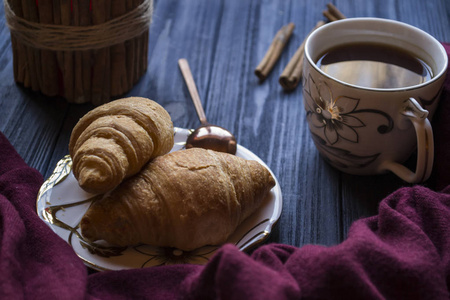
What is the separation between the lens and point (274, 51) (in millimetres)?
1471

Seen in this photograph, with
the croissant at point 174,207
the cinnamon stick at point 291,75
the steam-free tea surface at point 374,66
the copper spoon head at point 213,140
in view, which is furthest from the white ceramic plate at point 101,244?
the cinnamon stick at point 291,75

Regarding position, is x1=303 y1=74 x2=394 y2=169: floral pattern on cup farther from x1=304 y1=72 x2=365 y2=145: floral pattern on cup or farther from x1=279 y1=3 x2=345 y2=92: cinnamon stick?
x1=279 y1=3 x2=345 y2=92: cinnamon stick

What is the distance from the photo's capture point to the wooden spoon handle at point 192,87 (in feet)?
4.10

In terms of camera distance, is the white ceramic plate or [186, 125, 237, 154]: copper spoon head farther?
[186, 125, 237, 154]: copper spoon head

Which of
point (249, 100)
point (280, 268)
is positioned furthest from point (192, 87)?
point (280, 268)

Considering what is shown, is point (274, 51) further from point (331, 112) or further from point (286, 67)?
point (331, 112)

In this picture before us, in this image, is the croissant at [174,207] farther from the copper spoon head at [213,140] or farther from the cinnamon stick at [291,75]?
the cinnamon stick at [291,75]

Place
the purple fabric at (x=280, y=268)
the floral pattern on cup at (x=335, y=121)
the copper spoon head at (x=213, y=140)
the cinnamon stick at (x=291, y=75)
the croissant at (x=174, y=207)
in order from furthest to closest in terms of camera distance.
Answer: the cinnamon stick at (x=291, y=75), the copper spoon head at (x=213, y=140), the floral pattern on cup at (x=335, y=121), the croissant at (x=174, y=207), the purple fabric at (x=280, y=268)

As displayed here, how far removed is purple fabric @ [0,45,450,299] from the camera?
0.73 m

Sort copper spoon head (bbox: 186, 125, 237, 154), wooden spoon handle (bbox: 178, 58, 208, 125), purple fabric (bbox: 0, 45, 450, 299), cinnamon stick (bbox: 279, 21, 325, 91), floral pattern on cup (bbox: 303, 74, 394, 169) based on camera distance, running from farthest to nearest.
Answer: cinnamon stick (bbox: 279, 21, 325, 91) → wooden spoon handle (bbox: 178, 58, 208, 125) → copper spoon head (bbox: 186, 125, 237, 154) → floral pattern on cup (bbox: 303, 74, 394, 169) → purple fabric (bbox: 0, 45, 450, 299)

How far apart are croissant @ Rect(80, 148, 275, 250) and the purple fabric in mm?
61

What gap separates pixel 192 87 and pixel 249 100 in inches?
5.5

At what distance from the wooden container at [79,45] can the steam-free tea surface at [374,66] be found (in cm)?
43

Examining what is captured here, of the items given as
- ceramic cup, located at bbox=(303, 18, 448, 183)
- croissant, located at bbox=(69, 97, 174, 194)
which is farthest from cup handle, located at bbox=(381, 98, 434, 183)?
croissant, located at bbox=(69, 97, 174, 194)
